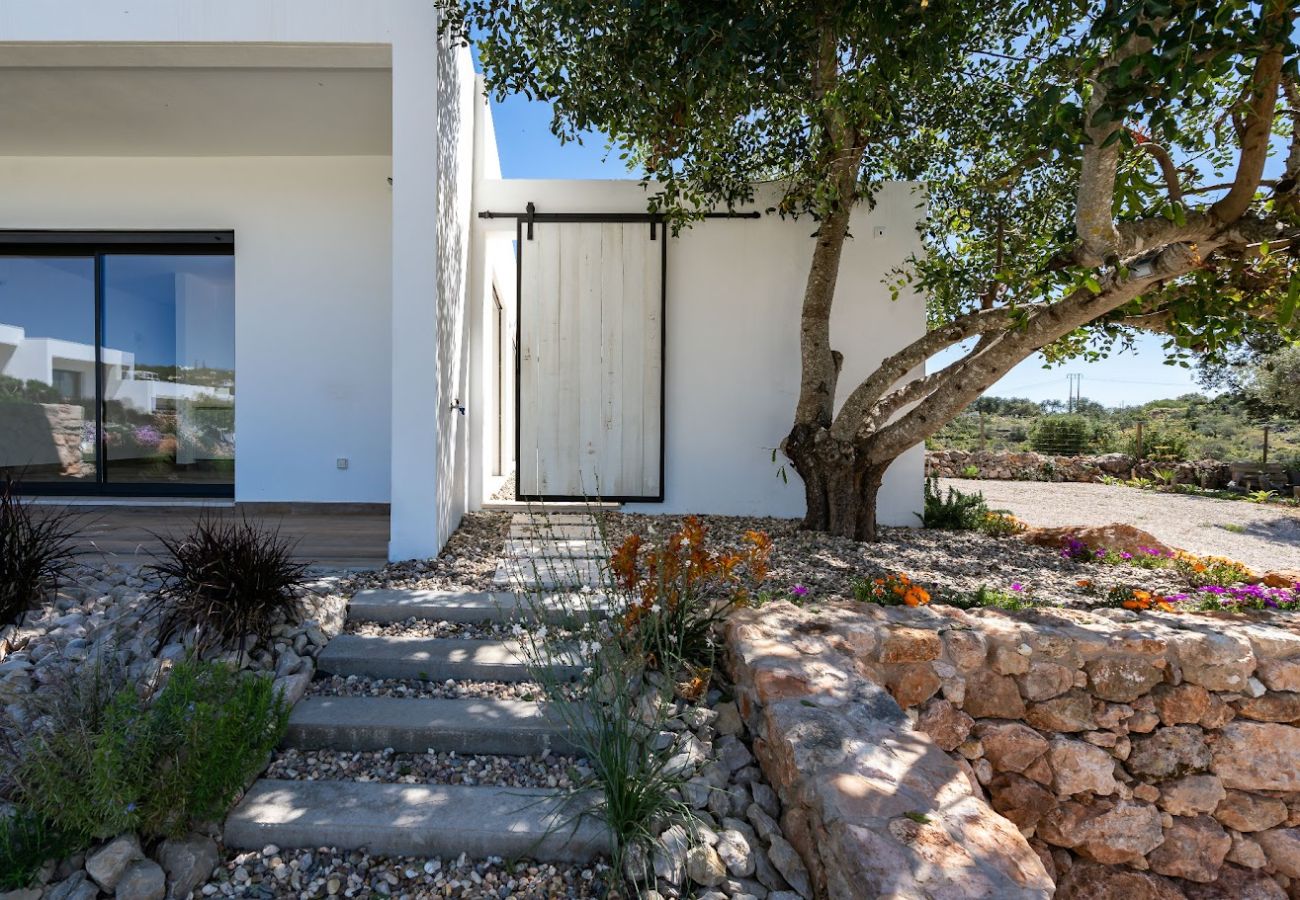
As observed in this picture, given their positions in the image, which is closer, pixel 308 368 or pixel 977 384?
pixel 977 384

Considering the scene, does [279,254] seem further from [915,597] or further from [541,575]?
[915,597]

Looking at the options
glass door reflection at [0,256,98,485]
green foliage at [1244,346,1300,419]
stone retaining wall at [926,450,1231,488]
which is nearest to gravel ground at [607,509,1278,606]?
glass door reflection at [0,256,98,485]

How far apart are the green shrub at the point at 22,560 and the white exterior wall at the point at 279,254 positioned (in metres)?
2.52

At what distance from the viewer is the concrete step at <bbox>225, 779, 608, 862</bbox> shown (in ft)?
5.62

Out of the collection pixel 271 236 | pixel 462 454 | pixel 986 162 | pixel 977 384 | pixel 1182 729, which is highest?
pixel 986 162

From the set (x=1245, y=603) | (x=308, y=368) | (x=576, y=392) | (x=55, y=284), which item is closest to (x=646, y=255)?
(x=576, y=392)

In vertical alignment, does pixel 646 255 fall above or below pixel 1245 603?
above

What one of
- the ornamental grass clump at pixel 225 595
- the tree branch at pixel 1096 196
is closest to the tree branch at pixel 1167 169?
the tree branch at pixel 1096 196

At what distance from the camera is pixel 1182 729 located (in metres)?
2.63

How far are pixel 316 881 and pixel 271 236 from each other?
5188mm

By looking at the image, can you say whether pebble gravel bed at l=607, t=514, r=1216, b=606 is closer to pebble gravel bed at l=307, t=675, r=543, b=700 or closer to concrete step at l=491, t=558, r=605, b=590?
concrete step at l=491, t=558, r=605, b=590

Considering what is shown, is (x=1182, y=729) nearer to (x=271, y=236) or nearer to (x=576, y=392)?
(x=576, y=392)

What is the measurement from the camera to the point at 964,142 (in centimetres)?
434

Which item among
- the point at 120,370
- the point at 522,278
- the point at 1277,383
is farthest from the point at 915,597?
the point at 1277,383
